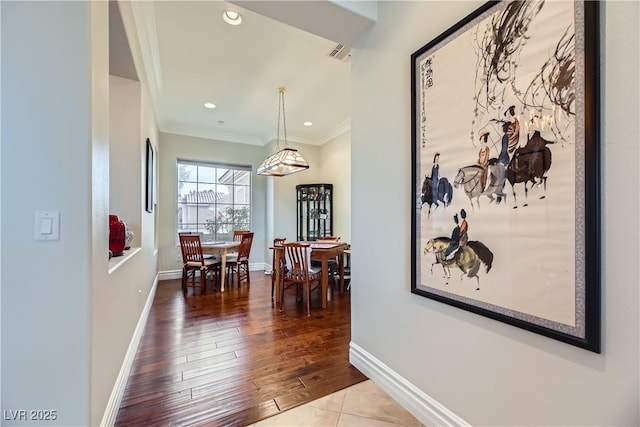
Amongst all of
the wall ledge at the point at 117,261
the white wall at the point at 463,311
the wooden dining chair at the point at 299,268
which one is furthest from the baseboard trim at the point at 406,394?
the wall ledge at the point at 117,261

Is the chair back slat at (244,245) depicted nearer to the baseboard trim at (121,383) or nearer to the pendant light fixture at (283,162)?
the pendant light fixture at (283,162)

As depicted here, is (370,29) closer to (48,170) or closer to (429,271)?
(429,271)

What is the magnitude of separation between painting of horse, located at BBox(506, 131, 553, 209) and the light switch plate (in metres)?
1.87

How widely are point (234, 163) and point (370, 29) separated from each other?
4.47m

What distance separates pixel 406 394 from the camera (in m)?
1.64

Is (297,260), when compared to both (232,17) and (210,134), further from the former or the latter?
(210,134)

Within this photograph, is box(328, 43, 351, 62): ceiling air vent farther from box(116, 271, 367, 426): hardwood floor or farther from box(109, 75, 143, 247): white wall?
box(116, 271, 367, 426): hardwood floor

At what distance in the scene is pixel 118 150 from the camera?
247cm

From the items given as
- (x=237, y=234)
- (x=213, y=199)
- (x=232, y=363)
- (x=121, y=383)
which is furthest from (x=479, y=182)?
(x=213, y=199)

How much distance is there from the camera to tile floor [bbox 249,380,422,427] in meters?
1.53

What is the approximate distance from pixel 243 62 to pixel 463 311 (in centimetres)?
324

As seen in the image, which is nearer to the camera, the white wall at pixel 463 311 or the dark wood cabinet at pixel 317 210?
the white wall at pixel 463 311

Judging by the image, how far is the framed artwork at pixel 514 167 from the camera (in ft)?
3.05

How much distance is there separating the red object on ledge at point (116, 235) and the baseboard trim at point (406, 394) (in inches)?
74.3
